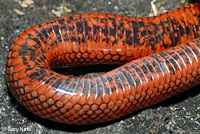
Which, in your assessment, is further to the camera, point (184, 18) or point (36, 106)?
point (184, 18)

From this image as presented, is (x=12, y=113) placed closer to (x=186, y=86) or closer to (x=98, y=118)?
(x=98, y=118)

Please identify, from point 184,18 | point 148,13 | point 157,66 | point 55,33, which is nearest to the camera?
point 157,66

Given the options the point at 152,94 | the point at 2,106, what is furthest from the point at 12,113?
the point at 152,94

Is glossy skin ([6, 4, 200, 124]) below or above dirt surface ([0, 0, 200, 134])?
above

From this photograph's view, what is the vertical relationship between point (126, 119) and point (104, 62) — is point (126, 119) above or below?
below

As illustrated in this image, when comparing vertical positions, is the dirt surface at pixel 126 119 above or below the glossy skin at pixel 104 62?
below

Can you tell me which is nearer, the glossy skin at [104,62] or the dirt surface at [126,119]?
the glossy skin at [104,62]

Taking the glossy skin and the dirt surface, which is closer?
the glossy skin

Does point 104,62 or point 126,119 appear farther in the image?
point 104,62
